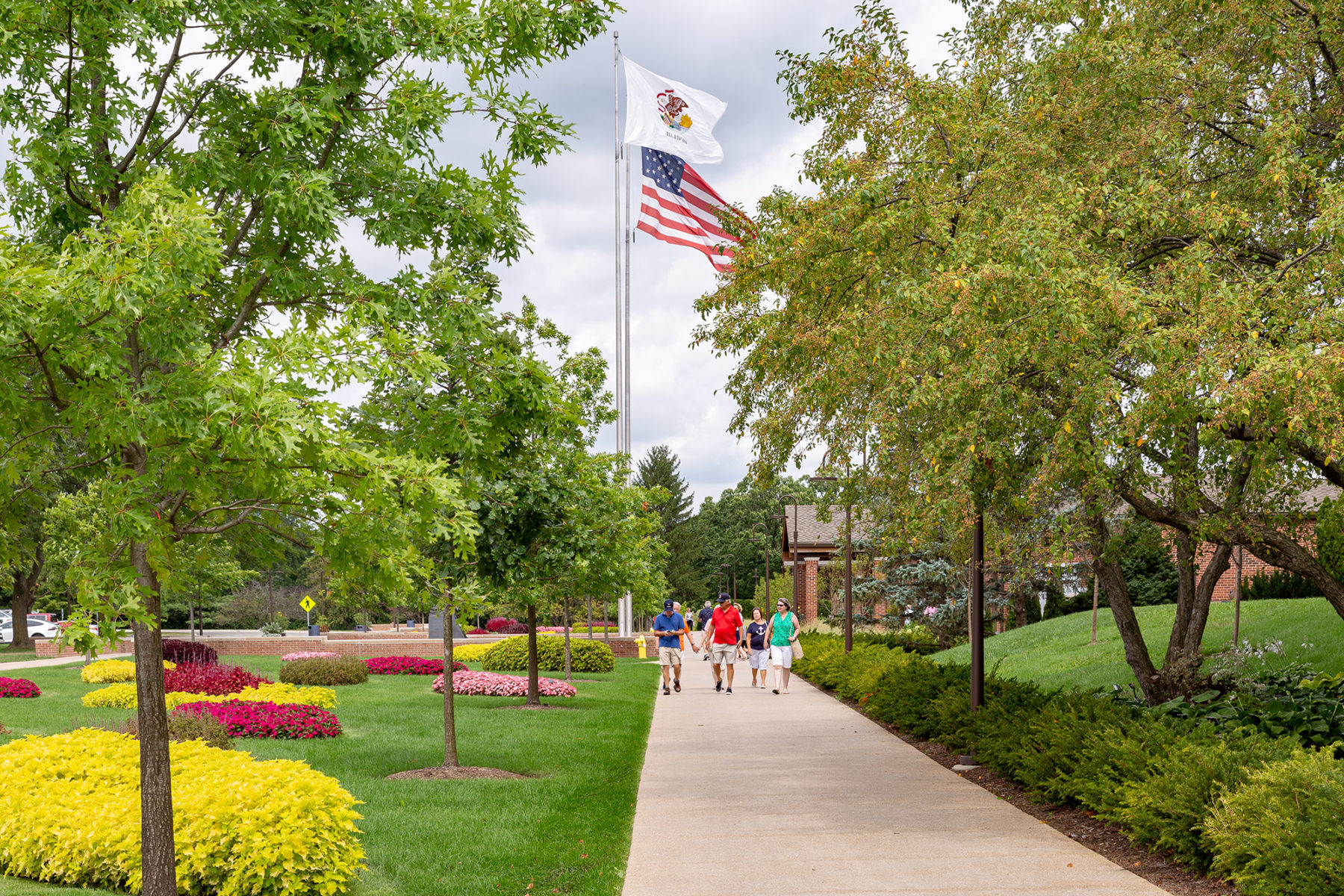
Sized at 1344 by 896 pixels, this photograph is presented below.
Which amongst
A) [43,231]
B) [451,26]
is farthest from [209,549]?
[451,26]

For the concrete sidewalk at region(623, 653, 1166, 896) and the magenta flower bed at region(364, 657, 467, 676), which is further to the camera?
the magenta flower bed at region(364, 657, 467, 676)

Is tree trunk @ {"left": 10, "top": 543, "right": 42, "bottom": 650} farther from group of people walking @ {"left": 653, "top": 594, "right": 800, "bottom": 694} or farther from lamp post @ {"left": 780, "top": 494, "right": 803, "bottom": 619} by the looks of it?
group of people walking @ {"left": 653, "top": 594, "right": 800, "bottom": 694}

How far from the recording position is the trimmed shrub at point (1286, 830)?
5492 millimetres

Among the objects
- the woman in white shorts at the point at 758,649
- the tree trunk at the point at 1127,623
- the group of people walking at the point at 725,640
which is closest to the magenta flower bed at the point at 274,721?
the group of people walking at the point at 725,640

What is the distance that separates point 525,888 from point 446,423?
297 cm

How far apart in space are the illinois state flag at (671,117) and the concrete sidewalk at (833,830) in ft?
51.7

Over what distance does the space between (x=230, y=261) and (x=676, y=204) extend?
18.0 meters

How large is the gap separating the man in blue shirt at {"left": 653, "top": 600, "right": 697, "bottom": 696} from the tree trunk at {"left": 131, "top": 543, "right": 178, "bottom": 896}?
47.7ft

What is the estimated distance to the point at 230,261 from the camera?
19.6 ft

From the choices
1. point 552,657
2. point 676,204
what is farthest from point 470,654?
point 676,204

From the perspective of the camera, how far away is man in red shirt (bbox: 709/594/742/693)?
20.5m

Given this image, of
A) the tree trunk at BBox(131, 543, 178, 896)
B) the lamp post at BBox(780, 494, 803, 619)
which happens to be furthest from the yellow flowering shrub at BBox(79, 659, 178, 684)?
the lamp post at BBox(780, 494, 803, 619)

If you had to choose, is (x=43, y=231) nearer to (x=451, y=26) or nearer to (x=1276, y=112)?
(x=451, y=26)

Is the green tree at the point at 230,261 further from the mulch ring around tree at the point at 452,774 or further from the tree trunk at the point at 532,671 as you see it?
the tree trunk at the point at 532,671
